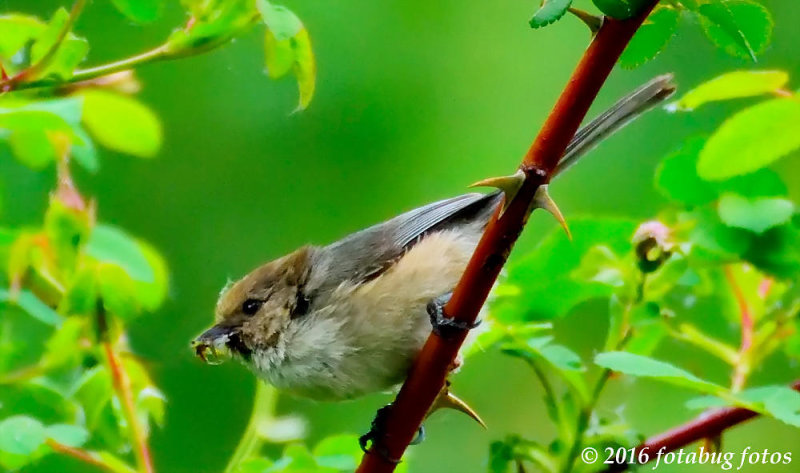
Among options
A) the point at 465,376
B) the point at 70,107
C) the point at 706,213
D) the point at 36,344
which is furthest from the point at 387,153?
the point at 70,107

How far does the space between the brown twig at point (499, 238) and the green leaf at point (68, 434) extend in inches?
14.7

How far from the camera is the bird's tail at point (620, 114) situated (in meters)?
1.53

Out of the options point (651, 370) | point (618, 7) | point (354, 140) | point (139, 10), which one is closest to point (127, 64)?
point (139, 10)

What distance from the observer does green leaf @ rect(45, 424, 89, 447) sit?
3.97ft

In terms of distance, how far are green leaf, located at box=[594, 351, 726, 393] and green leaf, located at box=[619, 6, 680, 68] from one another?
324 millimetres

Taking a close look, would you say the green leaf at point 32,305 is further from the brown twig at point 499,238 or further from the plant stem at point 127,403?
the brown twig at point 499,238

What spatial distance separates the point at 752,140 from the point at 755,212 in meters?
0.13

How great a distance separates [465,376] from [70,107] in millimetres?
1922

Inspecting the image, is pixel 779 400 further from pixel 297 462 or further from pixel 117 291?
pixel 117 291

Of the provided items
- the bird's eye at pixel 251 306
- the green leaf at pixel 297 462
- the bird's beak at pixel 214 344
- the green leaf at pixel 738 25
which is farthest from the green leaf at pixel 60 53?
the bird's eye at pixel 251 306

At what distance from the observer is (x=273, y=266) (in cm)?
212

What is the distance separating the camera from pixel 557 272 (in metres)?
1.30

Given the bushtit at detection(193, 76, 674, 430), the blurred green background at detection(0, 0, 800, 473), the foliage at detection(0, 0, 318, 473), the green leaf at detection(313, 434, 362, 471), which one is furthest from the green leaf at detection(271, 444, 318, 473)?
the blurred green background at detection(0, 0, 800, 473)

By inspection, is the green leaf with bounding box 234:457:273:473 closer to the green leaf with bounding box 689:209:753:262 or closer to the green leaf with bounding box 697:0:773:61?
the green leaf with bounding box 689:209:753:262
